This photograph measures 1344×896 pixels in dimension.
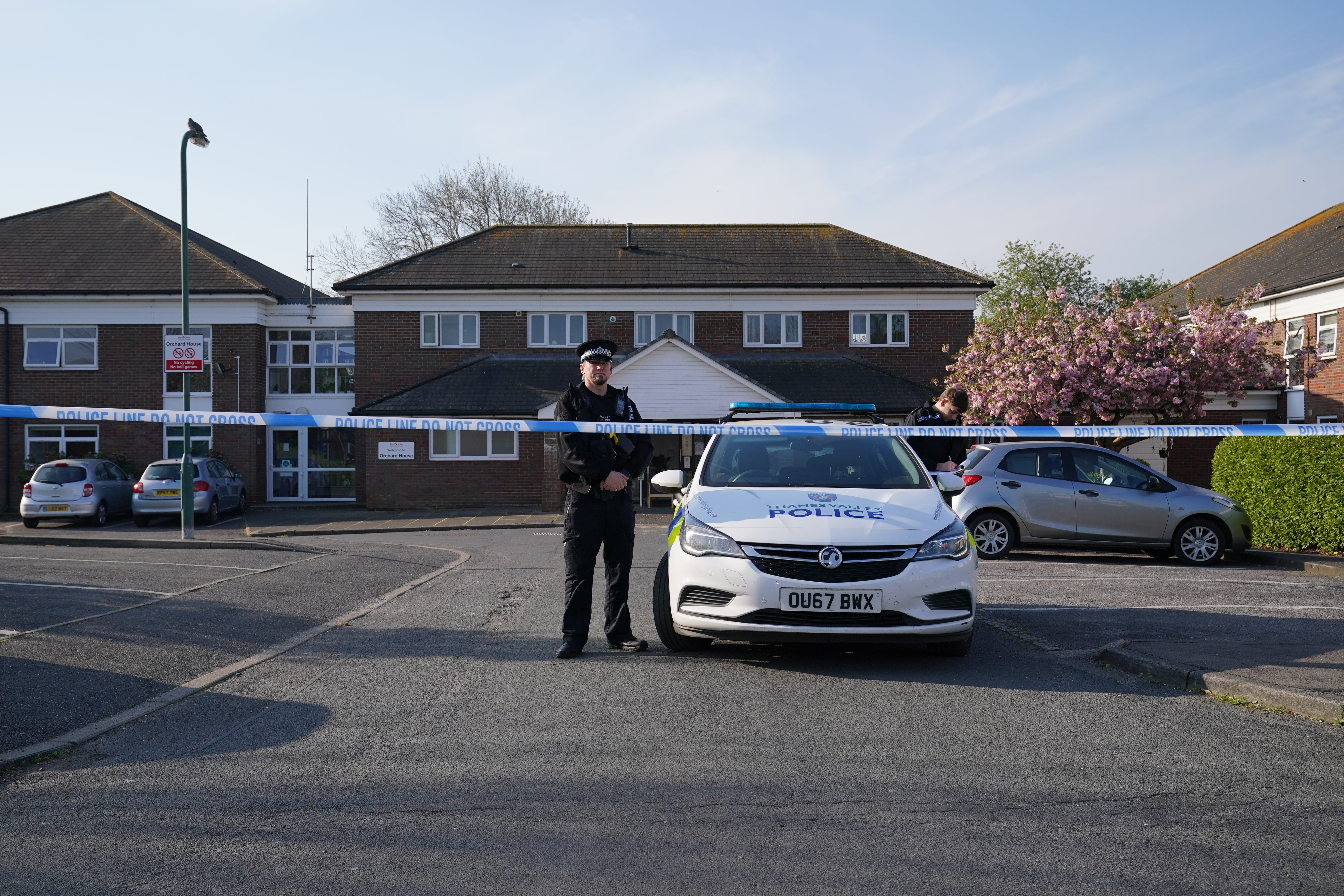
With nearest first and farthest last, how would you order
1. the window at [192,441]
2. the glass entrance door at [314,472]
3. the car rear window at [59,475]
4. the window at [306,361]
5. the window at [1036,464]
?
the window at [1036,464]
the car rear window at [59,475]
the window at [192,441]
the glass entrance door at [314,472]
the window at [306,361]

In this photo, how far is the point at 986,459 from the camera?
1317 centimetres

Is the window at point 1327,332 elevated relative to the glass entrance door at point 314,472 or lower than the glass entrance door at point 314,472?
elevated

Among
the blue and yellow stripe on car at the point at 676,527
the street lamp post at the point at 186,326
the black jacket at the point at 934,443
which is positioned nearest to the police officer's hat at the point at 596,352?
the blue and yellow stripe on car at the point at 676,527

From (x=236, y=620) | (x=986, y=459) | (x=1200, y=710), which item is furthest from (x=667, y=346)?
(x=1200, y=710)

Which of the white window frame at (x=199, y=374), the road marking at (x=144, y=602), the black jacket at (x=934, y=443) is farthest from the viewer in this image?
the white window frame at (x=199, y=374)

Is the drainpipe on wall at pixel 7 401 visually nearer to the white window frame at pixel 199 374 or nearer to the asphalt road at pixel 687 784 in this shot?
the white window frame at pixel 199 374

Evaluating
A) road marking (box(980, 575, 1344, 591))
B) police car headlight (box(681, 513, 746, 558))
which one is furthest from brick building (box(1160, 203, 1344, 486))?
police car headlight (box(681, 513, 746, 558))

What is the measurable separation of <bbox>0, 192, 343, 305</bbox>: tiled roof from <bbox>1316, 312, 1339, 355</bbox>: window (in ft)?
91.8

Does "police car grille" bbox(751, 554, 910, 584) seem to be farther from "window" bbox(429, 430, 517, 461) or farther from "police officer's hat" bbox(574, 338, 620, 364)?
"window" bbox(429, 430, 517, 461)

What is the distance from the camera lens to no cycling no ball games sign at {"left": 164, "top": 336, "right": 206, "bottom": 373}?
18469mm

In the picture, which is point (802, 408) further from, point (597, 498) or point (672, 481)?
point (597, 498)

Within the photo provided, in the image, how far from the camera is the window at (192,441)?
29.1 meters

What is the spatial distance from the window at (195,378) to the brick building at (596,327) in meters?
4.27

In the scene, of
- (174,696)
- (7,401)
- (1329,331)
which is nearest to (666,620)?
(174,696)
